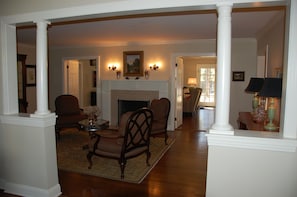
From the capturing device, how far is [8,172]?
312 cm

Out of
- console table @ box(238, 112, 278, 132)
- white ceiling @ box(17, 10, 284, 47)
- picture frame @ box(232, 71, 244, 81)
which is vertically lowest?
console table @ box(238, 112, 278, 132)

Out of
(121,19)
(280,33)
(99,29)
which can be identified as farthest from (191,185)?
(99,29)

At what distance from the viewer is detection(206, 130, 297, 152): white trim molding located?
203 cm

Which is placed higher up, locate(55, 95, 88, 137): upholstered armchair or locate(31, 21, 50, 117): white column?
locate(31, 21, 50, 117): white column

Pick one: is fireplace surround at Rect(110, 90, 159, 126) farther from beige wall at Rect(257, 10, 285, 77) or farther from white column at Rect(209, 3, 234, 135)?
white column at Rect(209, 3, 234, 135)

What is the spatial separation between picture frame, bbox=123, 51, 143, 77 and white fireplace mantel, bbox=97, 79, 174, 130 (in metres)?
0.26

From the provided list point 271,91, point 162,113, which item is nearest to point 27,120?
point 271,91

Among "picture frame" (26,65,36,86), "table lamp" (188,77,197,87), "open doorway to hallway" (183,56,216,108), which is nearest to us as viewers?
"picture frame" (26,65,36,86)

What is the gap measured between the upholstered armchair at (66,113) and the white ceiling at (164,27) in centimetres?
167

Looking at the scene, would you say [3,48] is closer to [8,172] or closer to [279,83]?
[8,172]

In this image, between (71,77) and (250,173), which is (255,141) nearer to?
(250,173)

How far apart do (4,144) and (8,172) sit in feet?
1.24

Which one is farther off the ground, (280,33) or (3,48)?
(280,33)

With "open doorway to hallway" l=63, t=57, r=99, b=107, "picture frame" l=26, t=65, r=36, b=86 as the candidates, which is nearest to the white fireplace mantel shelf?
"open doorway to hallway" l=63, t=57, r=99, b=107
